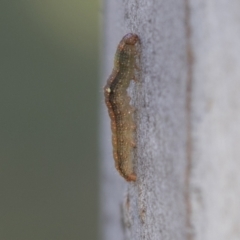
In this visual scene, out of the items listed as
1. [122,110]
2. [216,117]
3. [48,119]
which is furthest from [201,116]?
[48,119]

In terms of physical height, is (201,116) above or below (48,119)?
below

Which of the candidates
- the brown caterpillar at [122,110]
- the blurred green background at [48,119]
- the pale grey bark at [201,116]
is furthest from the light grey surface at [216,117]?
the blurred green background at [48,119]

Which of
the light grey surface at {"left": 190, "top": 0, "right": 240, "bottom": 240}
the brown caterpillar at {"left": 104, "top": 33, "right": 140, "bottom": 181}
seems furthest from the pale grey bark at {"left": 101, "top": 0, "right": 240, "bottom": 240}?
the brown caterpillar at {"left": 104, "top": 33, "right": 140, "bottom": 181}

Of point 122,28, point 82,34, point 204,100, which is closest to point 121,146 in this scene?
point 122,28

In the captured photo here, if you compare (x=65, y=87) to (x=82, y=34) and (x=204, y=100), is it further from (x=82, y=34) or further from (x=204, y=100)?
(x=204, y=100)

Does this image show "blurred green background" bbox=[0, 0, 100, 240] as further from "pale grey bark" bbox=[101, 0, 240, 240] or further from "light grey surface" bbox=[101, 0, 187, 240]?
"pale grey bark" bbox=[101, 0, 240, 240]

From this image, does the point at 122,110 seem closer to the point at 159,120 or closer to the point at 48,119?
the point at 159,120

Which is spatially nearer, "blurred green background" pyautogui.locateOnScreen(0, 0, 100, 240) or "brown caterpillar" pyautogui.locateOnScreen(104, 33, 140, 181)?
"brown caterpillar" pyautogui.locateOnScreen(104, 33, 140, 181)
